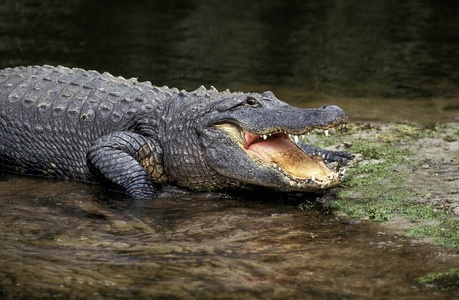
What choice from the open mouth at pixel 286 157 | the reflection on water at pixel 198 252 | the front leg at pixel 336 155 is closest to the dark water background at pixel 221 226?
the reflection on water at pixel 198 252

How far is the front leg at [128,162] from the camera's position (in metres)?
5.27

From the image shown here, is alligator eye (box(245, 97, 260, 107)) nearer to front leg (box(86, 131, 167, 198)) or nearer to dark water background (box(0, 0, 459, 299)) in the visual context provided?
dark water background (box(0, 0, 459, 299))

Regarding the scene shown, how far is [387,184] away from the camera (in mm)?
5172

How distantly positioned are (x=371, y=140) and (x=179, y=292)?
14.0ft

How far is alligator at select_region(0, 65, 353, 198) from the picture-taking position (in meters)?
4.99

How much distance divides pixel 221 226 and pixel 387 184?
5.56ft

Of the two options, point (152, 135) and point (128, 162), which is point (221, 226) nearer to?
point (128, 162)

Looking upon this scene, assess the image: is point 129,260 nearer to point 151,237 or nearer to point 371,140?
point 151,237

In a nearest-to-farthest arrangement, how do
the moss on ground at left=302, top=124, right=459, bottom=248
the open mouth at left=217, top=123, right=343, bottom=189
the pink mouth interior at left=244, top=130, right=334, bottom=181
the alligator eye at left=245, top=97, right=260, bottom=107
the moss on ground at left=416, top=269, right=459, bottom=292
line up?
the moss on ground at left=416, top=269, right=459, bottom=292 → the moss on ground at left=302, top=124, right=459, bottom=248 → the open mouth at left=217, top=123, right=343, bottom=189 → the pink mouth interior at left=244, top=130, right=334, bottom=181 → the alligator eye at left=245, top=97, right=260, bottom=107

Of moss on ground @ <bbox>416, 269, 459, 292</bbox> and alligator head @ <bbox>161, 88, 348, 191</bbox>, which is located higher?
alligator head @ <bbox>161, 88, 348, 191</bbox>

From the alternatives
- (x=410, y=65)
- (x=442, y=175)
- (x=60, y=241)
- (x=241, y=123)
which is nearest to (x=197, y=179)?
(x=241, y=123)

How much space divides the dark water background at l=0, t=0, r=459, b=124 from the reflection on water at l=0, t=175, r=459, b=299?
431cm

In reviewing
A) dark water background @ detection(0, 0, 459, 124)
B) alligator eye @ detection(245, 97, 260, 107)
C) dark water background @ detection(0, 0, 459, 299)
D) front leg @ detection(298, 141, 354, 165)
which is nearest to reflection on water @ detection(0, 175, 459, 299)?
dark water background @ detection(0, 0, 459, 299)

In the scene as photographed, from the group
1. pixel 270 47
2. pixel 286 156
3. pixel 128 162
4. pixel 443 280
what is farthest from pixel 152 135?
pixel 270 47
